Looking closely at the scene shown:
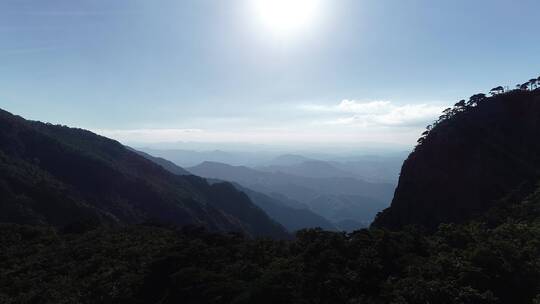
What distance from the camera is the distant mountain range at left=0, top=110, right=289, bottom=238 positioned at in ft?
312

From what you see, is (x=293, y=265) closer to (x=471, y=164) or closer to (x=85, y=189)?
(x=471, y=164)

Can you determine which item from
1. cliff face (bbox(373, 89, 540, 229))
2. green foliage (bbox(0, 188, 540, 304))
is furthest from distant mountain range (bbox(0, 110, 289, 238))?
green foliage (bbox(0, 188, 540, 304))

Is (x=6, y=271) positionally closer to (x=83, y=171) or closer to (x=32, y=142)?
(x=83, y=171)

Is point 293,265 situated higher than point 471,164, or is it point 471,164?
point 471,164

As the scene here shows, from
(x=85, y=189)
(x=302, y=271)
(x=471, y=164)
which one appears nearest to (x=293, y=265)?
(x=302, y=271)

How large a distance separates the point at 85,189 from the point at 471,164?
10738 cm

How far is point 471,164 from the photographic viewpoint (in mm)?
71375

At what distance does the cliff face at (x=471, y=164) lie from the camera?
218ft

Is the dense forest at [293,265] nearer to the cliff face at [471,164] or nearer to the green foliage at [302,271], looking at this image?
the green foliage at [302,271]

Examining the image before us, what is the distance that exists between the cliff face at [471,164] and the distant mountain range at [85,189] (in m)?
53.0

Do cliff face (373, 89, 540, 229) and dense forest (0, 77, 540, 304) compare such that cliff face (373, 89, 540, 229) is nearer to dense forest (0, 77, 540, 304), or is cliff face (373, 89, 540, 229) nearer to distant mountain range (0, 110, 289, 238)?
dense forest (0, 77, 540, 304)

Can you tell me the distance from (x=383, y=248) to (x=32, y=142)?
5560 inches

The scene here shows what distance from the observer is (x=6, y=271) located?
35.6 m

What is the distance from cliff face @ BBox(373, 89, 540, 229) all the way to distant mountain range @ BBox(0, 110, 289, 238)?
5301 cm
